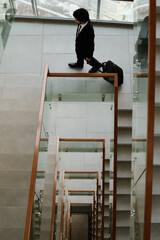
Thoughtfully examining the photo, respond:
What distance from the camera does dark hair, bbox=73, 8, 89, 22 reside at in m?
5.63

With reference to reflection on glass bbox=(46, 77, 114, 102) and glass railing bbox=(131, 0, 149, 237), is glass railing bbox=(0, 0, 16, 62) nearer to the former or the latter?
reflection on glass bbox=(46, 77, 114, 102)

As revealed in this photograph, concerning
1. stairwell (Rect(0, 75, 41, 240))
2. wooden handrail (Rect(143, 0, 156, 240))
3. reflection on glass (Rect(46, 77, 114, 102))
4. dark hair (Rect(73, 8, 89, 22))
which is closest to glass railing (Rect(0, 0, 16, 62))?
dark hair (Rect(73, 8, 89, 22))

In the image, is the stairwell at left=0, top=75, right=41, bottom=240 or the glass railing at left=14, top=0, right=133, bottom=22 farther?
the glass railing at left=14, top=0, right=133, bottom=22

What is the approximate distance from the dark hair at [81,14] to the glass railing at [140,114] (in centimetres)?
219

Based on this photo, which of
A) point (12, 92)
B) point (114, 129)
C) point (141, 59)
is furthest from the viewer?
point (12, 92)

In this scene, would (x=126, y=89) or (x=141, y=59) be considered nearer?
(x=141, y=59)

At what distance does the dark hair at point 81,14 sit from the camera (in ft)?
18.5

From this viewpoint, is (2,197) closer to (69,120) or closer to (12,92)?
(12,92)

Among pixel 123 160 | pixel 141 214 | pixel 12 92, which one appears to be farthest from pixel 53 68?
pixel 141 214

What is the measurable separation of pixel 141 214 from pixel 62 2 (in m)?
6.03

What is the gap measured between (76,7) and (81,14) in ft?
6.53

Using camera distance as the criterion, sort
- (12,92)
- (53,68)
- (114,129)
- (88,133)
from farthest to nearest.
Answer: (88,133)
(53,68)
(12,92)
(114,129)

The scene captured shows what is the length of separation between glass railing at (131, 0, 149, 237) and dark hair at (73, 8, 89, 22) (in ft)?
7.17

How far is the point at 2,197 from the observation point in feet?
14.7
